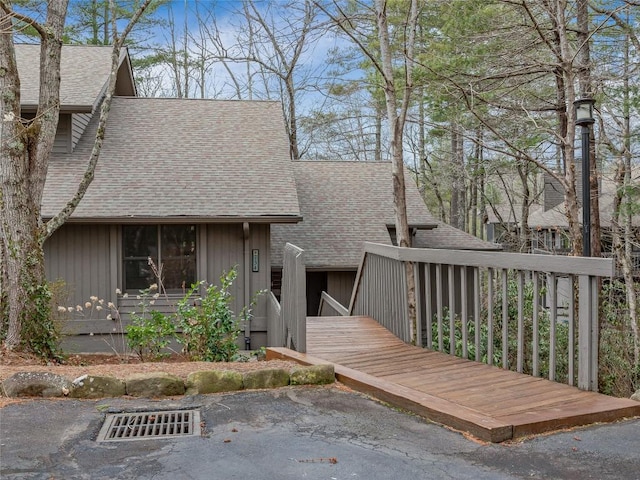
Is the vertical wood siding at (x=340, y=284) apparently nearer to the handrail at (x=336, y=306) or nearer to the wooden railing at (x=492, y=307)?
the handrail at (x=336, y=306)

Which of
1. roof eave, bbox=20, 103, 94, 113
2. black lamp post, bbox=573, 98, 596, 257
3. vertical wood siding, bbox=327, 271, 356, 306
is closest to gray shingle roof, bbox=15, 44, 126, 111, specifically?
roof eave, bbox=20, 103, 94, 113

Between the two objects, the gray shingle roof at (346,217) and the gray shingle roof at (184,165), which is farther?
the gray shingle roof at (346,217)

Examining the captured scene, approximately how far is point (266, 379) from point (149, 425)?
3.67 ft

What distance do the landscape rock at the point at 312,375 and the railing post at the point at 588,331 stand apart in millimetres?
1953

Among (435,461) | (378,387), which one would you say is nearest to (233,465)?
(435,461)

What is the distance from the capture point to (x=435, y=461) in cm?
332

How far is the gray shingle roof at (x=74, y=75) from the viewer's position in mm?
12133

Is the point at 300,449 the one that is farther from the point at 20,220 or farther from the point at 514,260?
the point at 20,220

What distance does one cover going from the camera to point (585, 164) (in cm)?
630

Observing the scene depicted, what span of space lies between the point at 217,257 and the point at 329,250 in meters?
3.52

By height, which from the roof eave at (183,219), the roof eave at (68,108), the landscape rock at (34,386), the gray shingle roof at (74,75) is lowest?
the landscape rock at (34,386)

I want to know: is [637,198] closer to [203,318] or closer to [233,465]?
[203,318]

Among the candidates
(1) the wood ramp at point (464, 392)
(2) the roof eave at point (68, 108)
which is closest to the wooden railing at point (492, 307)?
(1) the wood ramp at point (464, 392)

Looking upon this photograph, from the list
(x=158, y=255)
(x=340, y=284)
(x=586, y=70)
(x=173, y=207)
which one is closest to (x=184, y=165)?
(x=173, y=207)
